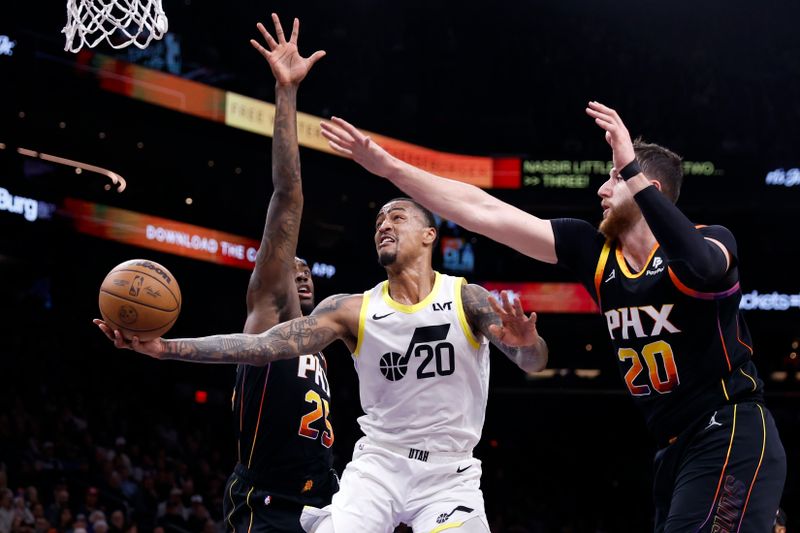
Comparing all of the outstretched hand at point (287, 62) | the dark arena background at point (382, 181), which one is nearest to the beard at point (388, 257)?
the outstretched hand at point (287, 62)

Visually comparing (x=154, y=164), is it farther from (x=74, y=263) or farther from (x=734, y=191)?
(x=734, y=191)

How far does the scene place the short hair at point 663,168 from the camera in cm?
446

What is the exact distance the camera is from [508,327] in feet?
15.5

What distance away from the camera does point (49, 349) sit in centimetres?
1916

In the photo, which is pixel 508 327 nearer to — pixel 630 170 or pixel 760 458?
pixel 630 170

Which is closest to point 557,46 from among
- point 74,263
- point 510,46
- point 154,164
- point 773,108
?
point 510,46

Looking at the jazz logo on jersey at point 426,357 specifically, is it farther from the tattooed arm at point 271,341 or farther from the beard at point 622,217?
the beard at point 622,217

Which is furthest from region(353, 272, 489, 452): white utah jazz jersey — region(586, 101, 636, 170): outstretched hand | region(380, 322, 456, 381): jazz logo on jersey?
region(586, 101, 636, 170): outstretched hand

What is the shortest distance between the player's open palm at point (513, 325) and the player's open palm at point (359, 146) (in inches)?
32.6

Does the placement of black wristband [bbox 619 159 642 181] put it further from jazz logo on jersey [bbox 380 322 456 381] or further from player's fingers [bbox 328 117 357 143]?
jazz logo on jersey [bbox 380 322 456 381]

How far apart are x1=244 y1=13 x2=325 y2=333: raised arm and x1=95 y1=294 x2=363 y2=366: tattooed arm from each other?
730 millimetres

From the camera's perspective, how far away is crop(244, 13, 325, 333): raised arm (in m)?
6.22

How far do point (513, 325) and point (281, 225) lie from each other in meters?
2.12

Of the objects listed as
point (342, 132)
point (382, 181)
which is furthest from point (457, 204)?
point (382, 181)
